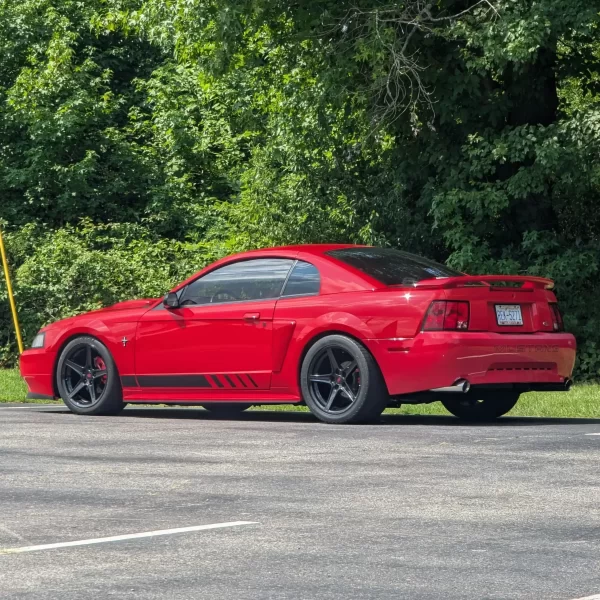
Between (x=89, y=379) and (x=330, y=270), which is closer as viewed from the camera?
(x=330, y=270)

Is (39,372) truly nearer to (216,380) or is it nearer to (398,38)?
(216,380)

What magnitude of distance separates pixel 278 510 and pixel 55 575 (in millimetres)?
1780

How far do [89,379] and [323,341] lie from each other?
2500 millimetres

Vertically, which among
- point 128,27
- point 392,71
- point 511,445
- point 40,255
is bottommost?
point 511,445

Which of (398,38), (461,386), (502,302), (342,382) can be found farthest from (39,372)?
(398,38)

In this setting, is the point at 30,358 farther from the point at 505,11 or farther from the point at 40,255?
the point at 40,255

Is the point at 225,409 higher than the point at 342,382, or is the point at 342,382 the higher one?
the point at 342,382

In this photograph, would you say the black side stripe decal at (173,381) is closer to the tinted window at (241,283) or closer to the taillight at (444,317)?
the tinted window at (241,283)

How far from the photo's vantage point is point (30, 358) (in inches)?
533

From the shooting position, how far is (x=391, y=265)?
40.3ft

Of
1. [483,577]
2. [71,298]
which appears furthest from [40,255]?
[483,577]

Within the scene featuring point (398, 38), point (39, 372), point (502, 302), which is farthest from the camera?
point (398, 38)

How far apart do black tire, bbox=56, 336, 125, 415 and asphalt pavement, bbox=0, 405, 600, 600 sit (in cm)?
145

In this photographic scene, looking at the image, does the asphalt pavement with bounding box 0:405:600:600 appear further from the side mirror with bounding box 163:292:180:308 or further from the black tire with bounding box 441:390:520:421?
the side mirror with bounding box 163:292:180:308
